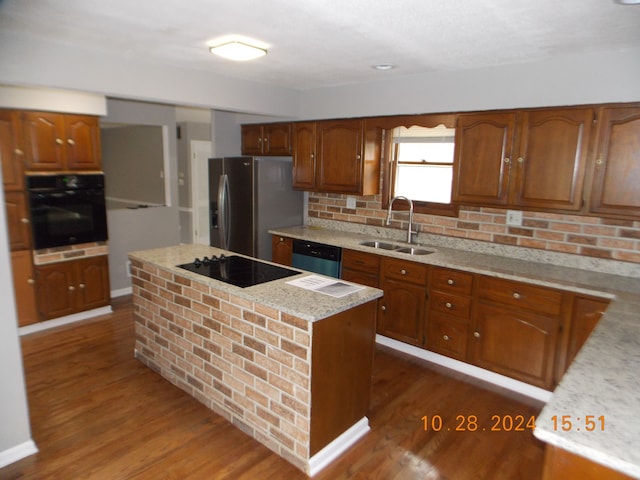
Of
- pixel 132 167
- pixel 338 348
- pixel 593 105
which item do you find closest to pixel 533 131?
pixel 593 105

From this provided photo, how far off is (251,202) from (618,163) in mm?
3178

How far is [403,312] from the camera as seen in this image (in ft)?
11.7

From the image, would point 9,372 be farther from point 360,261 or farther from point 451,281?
point 451,281

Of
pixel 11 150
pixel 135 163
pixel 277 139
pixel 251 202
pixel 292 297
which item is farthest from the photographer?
pixel 135 163

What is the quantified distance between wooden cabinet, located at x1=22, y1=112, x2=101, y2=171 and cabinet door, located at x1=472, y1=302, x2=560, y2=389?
12.5 feet

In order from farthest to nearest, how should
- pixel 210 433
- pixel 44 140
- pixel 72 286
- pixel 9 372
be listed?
pixel 72 286 → pixel 44 140 → pixel 210 433 → pixel 9 372

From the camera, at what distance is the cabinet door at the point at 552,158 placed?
2816 millimetres

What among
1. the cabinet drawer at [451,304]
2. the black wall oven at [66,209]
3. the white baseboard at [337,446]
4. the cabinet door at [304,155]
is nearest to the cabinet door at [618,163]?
the cabinet drawer at [451,304]

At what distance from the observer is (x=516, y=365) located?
9.87ft

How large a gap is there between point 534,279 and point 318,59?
2.14 metres

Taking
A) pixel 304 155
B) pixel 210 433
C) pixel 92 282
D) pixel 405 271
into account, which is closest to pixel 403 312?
pixel 405 271

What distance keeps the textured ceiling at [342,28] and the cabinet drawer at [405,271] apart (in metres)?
1.55

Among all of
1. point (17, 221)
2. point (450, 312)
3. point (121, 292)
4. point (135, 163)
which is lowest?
point (121, 292)

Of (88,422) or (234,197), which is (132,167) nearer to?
(234,197)
